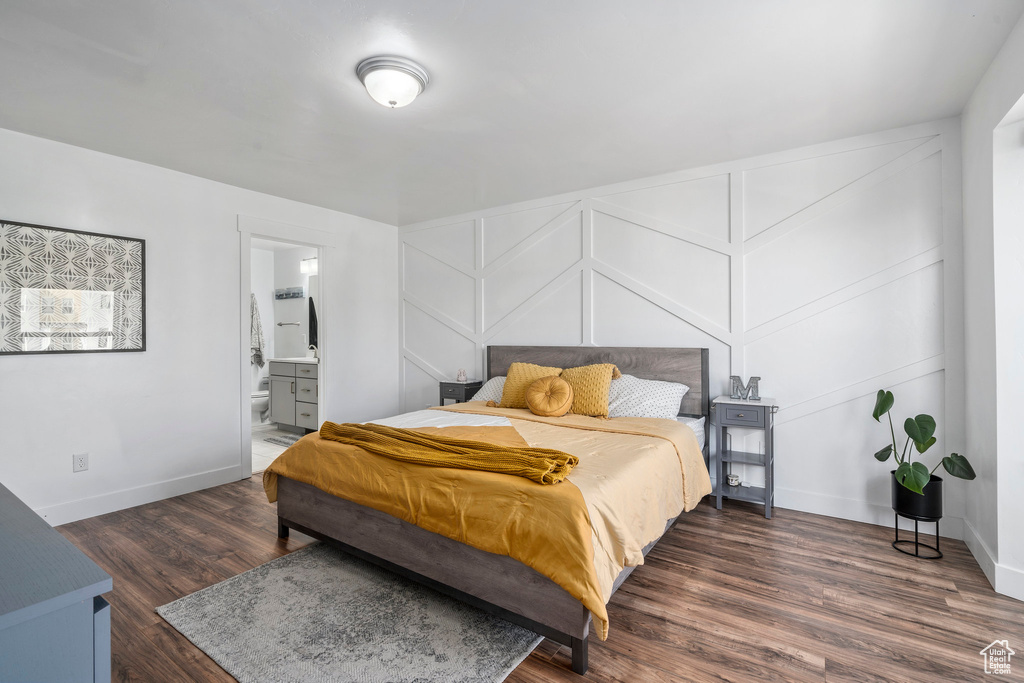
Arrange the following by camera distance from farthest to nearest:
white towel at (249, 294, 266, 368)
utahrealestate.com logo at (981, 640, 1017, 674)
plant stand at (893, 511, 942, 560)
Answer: white towel at (249, 294, 266, 368), plant stand at (893, 511, 942, 560), utahrealestate.com logo at (981, 640, 1017, 674)

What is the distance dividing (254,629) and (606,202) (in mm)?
3709

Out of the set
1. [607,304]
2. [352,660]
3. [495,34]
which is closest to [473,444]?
[352,660]

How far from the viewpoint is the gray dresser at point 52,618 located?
0.67 metres

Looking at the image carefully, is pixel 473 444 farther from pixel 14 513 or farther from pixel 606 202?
pixel 606 202

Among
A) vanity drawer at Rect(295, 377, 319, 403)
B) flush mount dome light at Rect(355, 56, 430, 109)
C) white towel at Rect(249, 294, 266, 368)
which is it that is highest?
flush mount dome light at Rect(355, 56, 430, 109)

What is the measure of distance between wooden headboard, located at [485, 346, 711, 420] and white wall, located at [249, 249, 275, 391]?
415 cm

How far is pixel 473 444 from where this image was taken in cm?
243

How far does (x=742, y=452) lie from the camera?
353cm

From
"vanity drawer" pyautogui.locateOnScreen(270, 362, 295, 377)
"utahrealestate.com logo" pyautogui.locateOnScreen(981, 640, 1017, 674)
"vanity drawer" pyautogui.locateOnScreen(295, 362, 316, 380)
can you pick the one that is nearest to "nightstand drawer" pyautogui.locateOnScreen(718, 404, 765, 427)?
"utahrealestate.com logo" pyautogui.locateOnScreen(981, 640, 1017, 674)

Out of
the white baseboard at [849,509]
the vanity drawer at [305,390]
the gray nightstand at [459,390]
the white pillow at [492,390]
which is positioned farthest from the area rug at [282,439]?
the white baseboard at [849,509]

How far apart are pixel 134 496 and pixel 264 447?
5.71 feet

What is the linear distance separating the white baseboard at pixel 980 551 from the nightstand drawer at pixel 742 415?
3.75 feet

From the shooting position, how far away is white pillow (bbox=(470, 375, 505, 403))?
4319 millimetres

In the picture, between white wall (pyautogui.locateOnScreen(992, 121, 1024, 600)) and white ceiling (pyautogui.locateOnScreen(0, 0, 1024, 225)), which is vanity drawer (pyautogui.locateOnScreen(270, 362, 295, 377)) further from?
white wall (pyautogui.locateOnScreen(992, 121, 1024, 600))
